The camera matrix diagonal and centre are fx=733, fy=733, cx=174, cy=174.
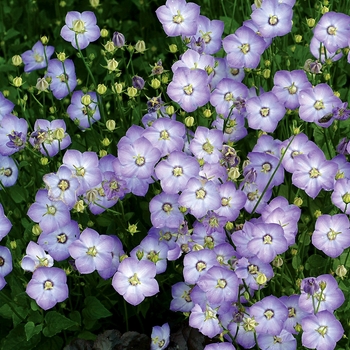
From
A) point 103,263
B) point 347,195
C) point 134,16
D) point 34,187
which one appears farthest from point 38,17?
point 347,195

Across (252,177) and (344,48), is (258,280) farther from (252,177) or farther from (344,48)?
(344,48)

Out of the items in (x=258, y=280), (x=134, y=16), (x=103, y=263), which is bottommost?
(x=134, y=16)

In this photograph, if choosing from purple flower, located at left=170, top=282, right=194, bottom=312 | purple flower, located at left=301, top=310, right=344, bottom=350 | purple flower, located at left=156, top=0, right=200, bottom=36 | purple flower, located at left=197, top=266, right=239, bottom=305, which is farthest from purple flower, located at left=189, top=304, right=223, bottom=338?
purple flower, located at left=156, top=0, right=200, bottom=36

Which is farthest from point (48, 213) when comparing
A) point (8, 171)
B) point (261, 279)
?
point (261, 279)

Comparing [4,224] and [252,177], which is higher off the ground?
[252,177]

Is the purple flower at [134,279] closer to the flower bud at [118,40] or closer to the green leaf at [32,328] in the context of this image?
the green leaf at [32,328]

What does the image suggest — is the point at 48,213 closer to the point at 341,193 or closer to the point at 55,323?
the point at 55,323

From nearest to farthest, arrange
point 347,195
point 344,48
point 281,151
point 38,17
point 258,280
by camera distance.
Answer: point 258,280
point 347,195
point 281,151
point 344,48
point 38,17

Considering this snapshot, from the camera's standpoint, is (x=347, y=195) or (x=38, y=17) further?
(x=38, y=17)
